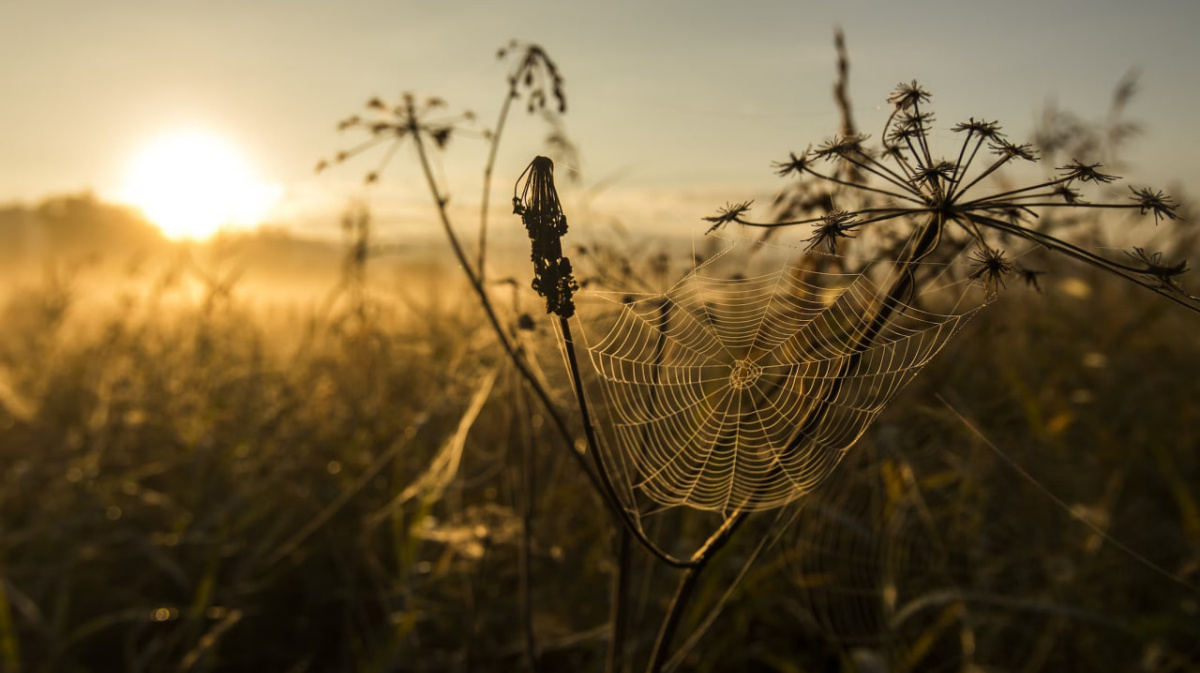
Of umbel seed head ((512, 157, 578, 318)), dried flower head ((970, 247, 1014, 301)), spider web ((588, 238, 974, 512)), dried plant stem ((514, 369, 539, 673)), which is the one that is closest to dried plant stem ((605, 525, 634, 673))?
spider web ((588, 238, 974, 512))

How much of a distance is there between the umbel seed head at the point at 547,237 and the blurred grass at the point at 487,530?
3.67 feet

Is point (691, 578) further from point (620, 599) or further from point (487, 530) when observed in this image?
point (487, 530)

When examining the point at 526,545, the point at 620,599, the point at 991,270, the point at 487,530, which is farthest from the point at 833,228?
the point at 487,530

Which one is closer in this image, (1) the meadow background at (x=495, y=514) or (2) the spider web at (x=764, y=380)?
(2) the spider web at (x=764, y=380)

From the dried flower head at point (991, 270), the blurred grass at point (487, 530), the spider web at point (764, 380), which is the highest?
the dried flower head at point (991, 270)

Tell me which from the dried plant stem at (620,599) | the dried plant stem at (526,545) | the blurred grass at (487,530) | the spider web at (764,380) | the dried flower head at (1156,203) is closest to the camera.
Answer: the dried flower head at (1156,203)

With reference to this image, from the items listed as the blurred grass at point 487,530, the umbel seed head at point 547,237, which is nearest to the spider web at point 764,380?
the umbel seed head at point 547,237

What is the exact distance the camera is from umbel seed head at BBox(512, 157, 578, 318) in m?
1.05

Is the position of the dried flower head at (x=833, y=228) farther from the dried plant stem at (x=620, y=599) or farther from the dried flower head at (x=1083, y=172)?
the dried plant stem at (x=620, y=599)

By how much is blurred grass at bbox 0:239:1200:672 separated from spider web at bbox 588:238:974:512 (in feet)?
1.36

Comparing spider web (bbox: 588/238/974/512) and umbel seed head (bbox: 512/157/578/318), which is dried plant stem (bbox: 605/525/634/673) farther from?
umbel seed head (bbox: 512/157/578/318)

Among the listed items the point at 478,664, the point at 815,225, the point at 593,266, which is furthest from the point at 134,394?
the point at 815,225

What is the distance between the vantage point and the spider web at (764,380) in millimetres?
1302

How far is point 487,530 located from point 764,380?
36.5 inches
